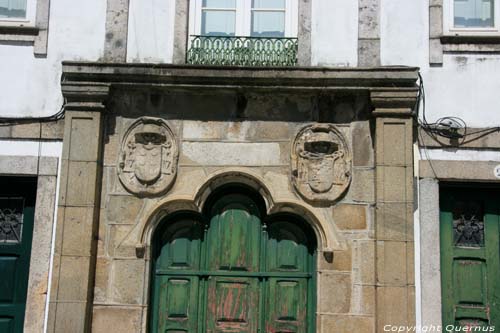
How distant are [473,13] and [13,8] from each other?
4.91 meters

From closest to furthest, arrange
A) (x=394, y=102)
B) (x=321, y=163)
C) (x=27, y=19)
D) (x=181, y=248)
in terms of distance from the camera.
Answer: (x=394, y=102)
(x=321, y=163)
(x=181, y=248)
(x=27, y=19)

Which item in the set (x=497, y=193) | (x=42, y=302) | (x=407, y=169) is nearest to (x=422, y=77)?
(x=407, y=169)

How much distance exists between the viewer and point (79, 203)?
675cm

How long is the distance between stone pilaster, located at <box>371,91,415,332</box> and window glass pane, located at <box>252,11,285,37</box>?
1.28 meters

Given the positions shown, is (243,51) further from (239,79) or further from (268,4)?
(268,4)

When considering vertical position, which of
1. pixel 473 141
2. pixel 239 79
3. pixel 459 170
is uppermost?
pixel 239 79

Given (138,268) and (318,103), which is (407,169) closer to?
(318,103)

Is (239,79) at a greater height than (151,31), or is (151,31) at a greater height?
(151,31)

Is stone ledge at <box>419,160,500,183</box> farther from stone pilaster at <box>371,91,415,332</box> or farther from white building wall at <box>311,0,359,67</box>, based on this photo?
white building wall at <box>311,0,359,67</box>

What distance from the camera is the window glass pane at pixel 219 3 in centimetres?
732

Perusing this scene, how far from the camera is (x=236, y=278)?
6.91 metres

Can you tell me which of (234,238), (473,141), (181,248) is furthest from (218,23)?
(473,141)

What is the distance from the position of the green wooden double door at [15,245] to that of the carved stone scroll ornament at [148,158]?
105 centimetres

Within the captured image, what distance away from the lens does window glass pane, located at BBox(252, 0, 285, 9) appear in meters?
7.30
